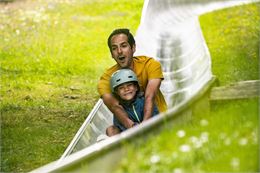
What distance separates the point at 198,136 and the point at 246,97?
0.56 meters

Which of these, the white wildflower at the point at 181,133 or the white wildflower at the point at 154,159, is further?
the white wildflower at the point at 181,133

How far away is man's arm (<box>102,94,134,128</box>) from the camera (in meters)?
4.14

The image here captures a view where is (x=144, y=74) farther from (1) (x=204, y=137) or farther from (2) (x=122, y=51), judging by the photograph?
(1) (x=204, y=137)

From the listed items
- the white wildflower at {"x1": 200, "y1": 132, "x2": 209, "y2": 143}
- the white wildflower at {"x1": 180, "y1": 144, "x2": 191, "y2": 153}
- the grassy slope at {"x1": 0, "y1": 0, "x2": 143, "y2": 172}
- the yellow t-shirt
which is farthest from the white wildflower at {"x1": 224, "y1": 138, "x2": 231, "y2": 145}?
the grassy slope at {"x1": 0, "y1": 0, "x2": 143, "y2": 172}

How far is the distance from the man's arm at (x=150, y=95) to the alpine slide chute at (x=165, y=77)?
5.2 inches

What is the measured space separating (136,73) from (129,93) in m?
0.23

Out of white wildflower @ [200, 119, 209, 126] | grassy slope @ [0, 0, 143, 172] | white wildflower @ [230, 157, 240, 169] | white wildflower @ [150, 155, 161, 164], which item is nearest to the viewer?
white wildflower @ [230, 157, 240, 169]

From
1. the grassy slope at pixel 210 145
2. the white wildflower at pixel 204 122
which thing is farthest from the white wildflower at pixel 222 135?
the white wildflower at pixel 204 122

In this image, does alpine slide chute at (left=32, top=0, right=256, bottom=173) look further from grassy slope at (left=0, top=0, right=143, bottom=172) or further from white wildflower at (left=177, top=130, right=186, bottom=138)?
grassy slope at (left=0, top=0, right=143, bottom=172)

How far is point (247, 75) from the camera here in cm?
454

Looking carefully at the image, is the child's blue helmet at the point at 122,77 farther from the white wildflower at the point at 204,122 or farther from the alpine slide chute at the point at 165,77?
the white wildflower at the point at 204,122

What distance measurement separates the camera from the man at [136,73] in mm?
4175

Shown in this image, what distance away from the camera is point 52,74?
211 inches

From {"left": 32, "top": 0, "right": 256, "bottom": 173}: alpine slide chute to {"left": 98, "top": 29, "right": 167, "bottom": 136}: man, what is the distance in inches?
5.8
